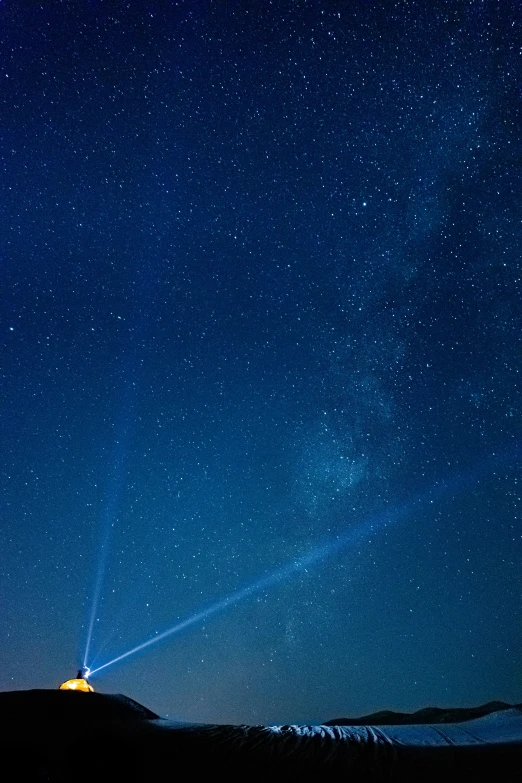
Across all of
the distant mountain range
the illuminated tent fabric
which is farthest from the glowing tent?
the distant mountain range

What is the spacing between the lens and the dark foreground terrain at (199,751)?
3.54 metres

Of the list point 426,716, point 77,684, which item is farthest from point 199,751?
point 426,716

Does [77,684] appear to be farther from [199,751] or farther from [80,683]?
[199,751]

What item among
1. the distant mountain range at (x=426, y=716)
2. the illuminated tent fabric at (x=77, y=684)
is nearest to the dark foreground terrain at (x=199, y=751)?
the illuminated tent fabric at (x=77, y=684)

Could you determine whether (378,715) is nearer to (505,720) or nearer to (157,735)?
(505,720)

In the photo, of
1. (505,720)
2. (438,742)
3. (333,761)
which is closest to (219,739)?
(333,761)

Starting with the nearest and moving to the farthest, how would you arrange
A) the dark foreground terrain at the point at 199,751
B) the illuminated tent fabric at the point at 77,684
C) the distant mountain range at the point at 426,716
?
the dark foreground terrain at the point at 199,751 < the illuminated tent fabric at the point at 77,684 < the distant mountain range at the point at 426,716

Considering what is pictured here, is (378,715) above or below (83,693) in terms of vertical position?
below

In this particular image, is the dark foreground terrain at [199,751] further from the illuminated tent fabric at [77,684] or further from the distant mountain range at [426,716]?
the distant mountain range at [426,716]

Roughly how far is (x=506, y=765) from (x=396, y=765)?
87 cm

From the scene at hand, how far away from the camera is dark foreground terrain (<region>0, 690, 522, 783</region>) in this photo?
11.6 ft

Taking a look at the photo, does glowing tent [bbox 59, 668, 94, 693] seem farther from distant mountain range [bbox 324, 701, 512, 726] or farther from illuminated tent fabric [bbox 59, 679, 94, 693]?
distant mountain range [bbox 324, 701, 512, 726]

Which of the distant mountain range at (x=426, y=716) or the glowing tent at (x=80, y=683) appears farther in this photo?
the distant mountain range at (x=426, y=716)

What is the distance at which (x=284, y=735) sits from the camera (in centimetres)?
438
